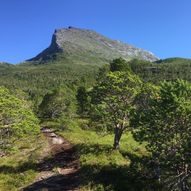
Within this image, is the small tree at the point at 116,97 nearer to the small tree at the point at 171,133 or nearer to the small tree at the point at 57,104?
the small tree at the point at 171,133

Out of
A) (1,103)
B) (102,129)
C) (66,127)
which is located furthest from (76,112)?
(1,103)

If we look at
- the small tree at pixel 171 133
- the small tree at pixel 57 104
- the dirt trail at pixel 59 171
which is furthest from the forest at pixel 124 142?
the small tree at pixel 57 104

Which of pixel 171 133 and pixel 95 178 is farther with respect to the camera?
pixel 95 178

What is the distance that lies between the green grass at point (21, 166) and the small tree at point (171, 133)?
12410mm

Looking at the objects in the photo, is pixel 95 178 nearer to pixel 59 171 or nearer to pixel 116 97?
pixel 59 171

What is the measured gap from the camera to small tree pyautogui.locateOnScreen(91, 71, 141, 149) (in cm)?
4441

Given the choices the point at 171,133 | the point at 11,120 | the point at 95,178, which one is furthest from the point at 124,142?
the point at 171,133

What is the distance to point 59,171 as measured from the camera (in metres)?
39.6

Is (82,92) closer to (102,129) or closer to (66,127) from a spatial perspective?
(66,127)

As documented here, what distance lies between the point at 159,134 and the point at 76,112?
57919 mm

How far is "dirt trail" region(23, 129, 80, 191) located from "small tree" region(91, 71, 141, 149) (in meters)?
6.58

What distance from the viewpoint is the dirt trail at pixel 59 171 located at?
34.2 m

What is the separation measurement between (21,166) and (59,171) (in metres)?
5.01

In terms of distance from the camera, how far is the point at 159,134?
32438 mm
